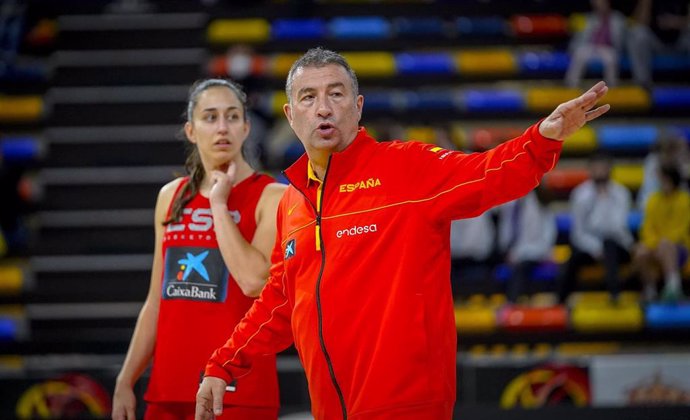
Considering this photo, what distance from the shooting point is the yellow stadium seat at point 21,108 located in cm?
1088

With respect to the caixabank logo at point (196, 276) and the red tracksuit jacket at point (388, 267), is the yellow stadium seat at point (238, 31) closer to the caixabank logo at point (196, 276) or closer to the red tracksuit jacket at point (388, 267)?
the caixabank logo at point (196, 276)

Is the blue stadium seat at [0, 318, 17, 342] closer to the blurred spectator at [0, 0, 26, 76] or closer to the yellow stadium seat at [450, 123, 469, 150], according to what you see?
the blurred spectator at [0, 0, 26, 76]

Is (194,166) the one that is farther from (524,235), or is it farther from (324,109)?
(524,235)

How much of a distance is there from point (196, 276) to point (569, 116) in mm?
1621

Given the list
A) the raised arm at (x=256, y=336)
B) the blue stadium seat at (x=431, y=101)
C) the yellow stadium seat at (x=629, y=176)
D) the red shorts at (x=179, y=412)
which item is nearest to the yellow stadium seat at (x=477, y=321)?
the yellow stadium seat at (x=629, y=176)

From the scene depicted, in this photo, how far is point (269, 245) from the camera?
147 inches

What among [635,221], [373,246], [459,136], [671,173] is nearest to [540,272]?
[635,221]

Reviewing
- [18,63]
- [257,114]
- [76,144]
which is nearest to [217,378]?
[257,114]

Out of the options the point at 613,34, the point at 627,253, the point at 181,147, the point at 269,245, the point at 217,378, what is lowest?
the point at 217,378

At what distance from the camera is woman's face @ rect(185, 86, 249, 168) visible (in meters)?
3.85

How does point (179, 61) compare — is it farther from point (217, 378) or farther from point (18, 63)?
point (217, 378)

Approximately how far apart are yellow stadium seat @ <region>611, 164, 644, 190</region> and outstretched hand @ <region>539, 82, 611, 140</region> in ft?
26.1

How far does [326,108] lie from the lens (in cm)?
311

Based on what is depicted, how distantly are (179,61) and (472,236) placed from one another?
4209 mm
